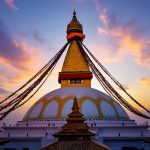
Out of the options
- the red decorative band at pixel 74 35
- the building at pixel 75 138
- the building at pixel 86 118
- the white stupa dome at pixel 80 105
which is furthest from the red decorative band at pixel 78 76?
the building at pixel 75 138

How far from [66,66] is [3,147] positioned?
418 inches

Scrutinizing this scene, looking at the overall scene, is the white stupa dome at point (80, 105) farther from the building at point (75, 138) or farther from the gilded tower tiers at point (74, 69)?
the building at point (75, 138)

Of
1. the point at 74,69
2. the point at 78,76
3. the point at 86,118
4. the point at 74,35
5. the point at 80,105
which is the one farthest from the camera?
the point at 74,35

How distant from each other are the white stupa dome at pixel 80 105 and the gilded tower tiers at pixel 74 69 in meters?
1.83

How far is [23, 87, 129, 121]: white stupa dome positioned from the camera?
29.4 meters

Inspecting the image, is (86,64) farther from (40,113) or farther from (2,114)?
(2,114)

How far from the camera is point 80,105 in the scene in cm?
2950

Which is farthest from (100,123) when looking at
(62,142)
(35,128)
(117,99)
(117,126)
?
(62,142)

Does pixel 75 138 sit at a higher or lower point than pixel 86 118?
lower

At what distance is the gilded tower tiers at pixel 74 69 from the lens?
33469 mm

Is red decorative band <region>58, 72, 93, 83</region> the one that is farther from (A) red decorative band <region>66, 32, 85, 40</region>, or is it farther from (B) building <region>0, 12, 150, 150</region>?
(A) red decorative band <region>66, 32, 85, 40</region>

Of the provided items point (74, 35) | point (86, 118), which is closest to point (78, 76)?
point (74, 35)

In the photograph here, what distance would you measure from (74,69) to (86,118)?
689 centimetres

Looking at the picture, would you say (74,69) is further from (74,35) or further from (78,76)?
(74,35)
